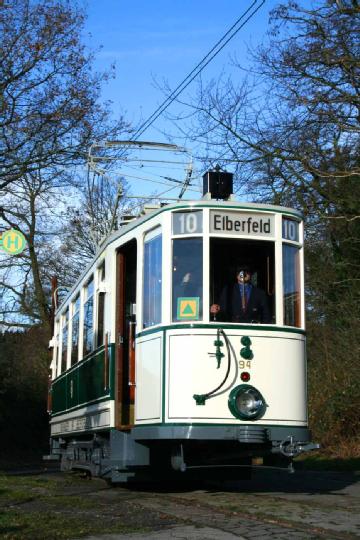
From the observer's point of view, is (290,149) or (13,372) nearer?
(290,149)

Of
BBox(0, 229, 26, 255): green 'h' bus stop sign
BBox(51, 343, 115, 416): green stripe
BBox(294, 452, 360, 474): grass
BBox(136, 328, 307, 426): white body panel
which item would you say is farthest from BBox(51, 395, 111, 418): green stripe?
BBox(294, 452, 360, 474): grass

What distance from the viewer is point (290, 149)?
67.3ft

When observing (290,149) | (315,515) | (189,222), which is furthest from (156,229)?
(290,149)

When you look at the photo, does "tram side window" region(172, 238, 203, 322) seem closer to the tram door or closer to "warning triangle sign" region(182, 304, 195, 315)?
"warning triangle sign" region(182, 304, 195, 315)

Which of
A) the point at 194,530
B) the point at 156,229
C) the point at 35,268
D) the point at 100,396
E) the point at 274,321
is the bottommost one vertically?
the point at 194,530

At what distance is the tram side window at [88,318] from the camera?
1239cm

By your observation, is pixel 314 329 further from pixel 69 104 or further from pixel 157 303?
pixel 157 303

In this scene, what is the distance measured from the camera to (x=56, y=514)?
857 cm

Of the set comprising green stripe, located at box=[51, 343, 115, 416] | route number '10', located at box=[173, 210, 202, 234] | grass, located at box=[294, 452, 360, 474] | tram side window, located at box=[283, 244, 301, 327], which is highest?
route number '10', located at box=[173, 210, 202, 234]

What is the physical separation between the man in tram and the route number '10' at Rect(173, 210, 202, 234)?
2.36ft

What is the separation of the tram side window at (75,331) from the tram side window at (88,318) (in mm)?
879

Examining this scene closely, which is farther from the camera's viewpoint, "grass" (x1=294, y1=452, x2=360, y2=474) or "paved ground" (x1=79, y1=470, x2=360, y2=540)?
"grass" (x1=294, y1=452, x2=360, y2=474)

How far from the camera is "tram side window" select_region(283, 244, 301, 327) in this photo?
9906 millimetres

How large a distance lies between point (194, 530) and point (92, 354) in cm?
503
